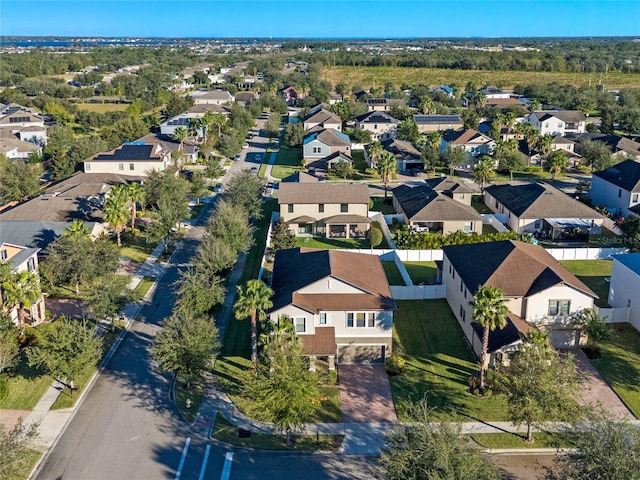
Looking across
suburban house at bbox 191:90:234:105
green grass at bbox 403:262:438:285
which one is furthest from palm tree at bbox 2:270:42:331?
suburban house at bbox 191:90:234:105

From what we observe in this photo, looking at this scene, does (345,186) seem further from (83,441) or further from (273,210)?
(83,441)

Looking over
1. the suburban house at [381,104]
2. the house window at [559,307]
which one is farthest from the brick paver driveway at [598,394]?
the suburban house at [381,104]

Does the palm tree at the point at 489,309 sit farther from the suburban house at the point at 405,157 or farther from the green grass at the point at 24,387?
the suburban house at the point at 405,157

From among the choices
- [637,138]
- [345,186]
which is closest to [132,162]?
[345,186]

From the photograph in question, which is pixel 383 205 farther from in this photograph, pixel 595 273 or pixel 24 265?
pixel 24 265

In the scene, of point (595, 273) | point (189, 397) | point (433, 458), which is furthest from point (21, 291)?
point (595, 273)
